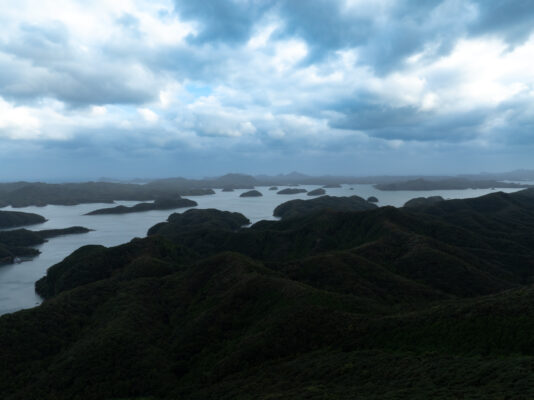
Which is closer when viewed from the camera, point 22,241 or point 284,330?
point 284,330

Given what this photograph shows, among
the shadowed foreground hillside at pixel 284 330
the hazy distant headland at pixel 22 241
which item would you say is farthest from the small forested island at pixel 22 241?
the shadowed foreground hillside at pixel 284 330

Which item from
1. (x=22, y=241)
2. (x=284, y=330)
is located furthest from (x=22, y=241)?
(x=284, y=330)

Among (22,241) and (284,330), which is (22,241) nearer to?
(22,241)

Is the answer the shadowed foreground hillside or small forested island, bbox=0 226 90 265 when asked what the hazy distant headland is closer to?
small forested island, bbox=0 226 90 265

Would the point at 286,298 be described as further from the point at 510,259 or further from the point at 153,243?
the point at 510,259

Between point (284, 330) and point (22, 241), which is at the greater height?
point (284, 330)

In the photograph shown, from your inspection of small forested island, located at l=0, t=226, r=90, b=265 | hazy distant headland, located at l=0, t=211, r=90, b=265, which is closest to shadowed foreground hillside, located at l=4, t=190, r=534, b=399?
hazy distant headland, located at l=0, t=211, r=90, b=265

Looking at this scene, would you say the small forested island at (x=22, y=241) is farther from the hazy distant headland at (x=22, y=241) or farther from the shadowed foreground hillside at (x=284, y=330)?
the shadowed foreground hillside at (x=284, y=330)
